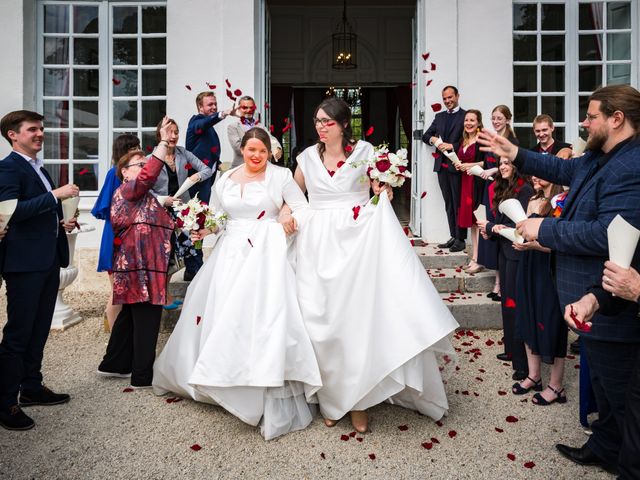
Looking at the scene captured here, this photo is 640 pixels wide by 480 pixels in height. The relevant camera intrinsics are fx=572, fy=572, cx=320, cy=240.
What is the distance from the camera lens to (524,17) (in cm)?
787

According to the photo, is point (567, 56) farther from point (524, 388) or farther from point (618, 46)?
point (524, 388)

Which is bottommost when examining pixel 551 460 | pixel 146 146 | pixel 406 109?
pixel 551 460

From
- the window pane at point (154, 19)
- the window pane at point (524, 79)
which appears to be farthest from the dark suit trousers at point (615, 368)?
the window pane at point (154, 19)

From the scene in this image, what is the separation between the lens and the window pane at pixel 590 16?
796 cm

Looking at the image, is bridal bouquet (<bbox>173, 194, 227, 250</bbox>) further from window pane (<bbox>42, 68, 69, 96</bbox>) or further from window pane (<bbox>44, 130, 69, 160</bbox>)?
window pane (<bbox>42, 68, 69, 96</bbox>)

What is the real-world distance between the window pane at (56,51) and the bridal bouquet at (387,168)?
6.15 m

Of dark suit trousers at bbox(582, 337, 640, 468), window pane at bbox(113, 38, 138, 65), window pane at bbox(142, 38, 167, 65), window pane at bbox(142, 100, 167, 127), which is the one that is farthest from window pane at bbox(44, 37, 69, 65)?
dark suit trousers at bbox(582, 337, 640, 468)

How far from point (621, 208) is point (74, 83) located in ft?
25.1

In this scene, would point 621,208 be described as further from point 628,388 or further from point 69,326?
point 69,326

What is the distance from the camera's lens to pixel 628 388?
2512 millimetres

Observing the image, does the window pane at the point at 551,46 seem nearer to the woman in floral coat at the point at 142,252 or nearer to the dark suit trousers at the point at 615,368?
the woman in floral coat at the point at 142,252

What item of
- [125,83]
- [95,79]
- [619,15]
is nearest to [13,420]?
[125,83]

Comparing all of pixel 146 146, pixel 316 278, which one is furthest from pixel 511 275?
pixel 146 146

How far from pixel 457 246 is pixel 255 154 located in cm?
379
